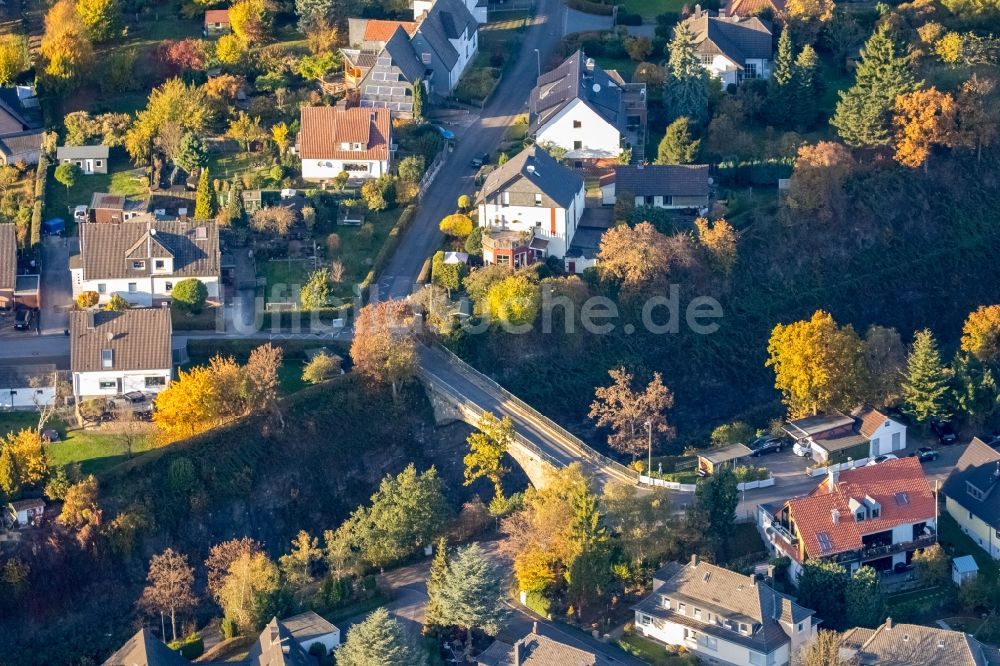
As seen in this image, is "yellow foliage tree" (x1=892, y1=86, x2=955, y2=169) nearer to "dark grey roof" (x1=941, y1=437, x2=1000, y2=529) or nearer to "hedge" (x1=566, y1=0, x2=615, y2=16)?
"dark grey roof" (x1=941, y1=437, x2=1000, y2=529)

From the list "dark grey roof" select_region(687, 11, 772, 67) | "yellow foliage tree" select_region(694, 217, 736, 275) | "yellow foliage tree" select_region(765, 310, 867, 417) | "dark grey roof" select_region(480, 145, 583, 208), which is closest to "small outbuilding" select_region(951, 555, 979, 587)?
"yellow foliage tree" select_region(765, 310, 867, 417)

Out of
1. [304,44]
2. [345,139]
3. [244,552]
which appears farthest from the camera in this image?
[304,44]

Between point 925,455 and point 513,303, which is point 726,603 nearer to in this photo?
point 925,455

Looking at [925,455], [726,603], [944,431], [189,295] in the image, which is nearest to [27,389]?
[189,295]

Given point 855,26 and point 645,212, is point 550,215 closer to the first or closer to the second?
point 645,212

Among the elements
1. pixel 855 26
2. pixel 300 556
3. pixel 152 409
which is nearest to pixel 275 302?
pixel 152 409
